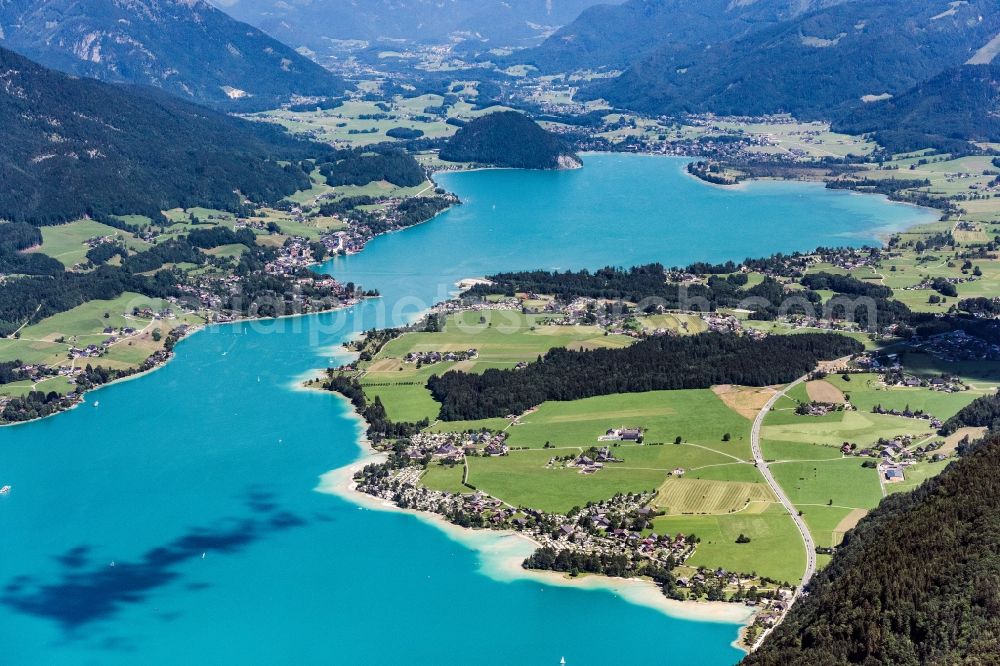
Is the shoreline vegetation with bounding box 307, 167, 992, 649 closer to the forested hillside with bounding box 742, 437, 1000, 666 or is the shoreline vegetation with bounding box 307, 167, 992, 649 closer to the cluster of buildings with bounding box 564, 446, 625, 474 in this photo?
the forested hillside with bounding box 742, 437, 1000, 666

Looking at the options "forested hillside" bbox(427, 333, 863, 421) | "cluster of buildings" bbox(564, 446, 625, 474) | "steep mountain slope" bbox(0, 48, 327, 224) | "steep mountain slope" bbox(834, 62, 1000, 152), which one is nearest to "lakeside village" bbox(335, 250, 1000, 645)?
"cluster of buildings" bbox(564, 446, 625, 474)

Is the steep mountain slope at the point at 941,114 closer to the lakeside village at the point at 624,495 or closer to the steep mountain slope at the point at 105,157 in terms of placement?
the steep mountain slope at the point at 105,157

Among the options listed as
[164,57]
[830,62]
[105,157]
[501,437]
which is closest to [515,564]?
[501,437]

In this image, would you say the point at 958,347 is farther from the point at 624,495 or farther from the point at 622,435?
the point at 624,495

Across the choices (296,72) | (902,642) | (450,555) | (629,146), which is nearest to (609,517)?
(450,555)

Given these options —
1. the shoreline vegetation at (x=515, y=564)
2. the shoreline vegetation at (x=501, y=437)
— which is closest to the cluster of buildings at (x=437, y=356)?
the shoreline vegetation at (x=501, y=437)

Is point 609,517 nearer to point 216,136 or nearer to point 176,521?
point 176,521
